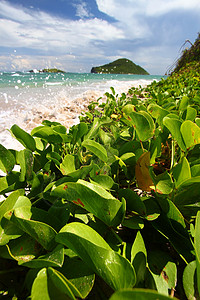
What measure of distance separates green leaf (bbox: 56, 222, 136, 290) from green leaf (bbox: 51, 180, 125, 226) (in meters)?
0.05

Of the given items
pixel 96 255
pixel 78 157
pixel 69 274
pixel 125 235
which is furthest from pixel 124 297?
pixel 78 157

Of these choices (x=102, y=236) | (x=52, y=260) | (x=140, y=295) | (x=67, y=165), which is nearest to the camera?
(x=140, y=295)

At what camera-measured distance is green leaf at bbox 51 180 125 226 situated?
30 centimetres

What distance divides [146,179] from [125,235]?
15cm

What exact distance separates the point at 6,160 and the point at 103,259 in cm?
42

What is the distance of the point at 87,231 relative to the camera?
0.29 m

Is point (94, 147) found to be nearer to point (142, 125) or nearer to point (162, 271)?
point (142, 125)

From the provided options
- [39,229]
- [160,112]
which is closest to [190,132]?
[160,112]

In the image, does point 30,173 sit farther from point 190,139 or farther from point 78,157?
point 190,139

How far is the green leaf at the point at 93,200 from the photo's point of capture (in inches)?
11.9

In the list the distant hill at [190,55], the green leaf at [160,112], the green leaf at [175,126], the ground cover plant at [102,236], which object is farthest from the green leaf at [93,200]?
the distant hill at [190,55]

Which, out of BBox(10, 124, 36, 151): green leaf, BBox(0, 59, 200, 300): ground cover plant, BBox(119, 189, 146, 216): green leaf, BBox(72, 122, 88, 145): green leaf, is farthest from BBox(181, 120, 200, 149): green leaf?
BBox(10, 124, 36, 151): green leaf

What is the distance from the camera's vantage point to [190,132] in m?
0.44

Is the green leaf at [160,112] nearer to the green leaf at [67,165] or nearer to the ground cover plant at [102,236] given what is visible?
the ground cover plant at [102,236]
